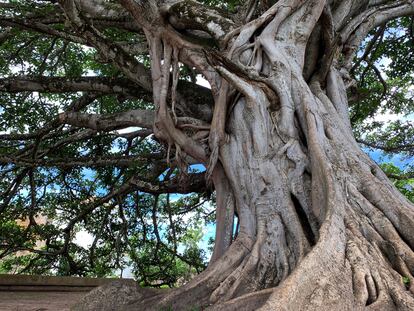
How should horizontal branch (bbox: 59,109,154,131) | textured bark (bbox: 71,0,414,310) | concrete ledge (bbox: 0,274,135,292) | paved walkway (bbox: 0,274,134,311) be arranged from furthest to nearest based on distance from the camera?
horizontal branch (bbox: 59,109,154,131) → concrete ledge (bbox: 0,274,135,292) → paved walkway (bbox: 0,274,134,311) → textured bark (bbox: 71,0,414,310)

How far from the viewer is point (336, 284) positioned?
171cm

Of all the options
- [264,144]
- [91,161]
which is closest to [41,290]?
[91,161]

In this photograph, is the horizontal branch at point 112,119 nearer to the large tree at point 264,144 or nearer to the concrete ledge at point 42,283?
the large tree at point 264,144

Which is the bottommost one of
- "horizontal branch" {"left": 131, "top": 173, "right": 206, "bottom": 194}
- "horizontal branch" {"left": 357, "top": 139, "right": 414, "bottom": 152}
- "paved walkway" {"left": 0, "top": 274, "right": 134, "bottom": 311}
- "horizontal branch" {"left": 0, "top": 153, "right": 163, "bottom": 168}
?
"paved walkway" {"left": 0, "top": 274, "right": 134, "bottom": 311}

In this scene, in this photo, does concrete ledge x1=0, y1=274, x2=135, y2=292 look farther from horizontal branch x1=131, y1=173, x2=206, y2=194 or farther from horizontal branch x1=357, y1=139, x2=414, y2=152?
horizontal branch x1=357, y1=139, x2=414, y2=152

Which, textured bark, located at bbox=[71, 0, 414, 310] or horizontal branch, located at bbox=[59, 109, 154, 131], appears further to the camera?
horizontal branch, located at bbox=[59, 109, 154, 131]

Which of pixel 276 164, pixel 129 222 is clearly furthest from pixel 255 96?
pixel 129 222

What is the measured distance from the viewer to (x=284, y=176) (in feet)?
8.47

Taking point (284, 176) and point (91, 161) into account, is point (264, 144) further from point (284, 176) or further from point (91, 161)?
point (91, 161)

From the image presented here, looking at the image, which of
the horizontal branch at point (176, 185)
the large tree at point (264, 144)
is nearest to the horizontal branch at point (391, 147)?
the large tree at point (264, 144)

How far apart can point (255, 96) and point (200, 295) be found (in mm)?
1445

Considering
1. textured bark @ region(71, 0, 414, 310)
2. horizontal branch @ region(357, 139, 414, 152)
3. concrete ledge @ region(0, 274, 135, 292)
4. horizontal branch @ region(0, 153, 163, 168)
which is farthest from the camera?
horizontal branch @ region(357, 139, 414, 152)

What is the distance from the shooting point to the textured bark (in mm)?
1842

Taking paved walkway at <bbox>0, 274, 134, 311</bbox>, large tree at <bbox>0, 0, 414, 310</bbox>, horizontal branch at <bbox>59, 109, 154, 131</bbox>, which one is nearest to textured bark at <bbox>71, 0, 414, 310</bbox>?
large tree at <bbox>0, 0, 414, 310</bbox>
